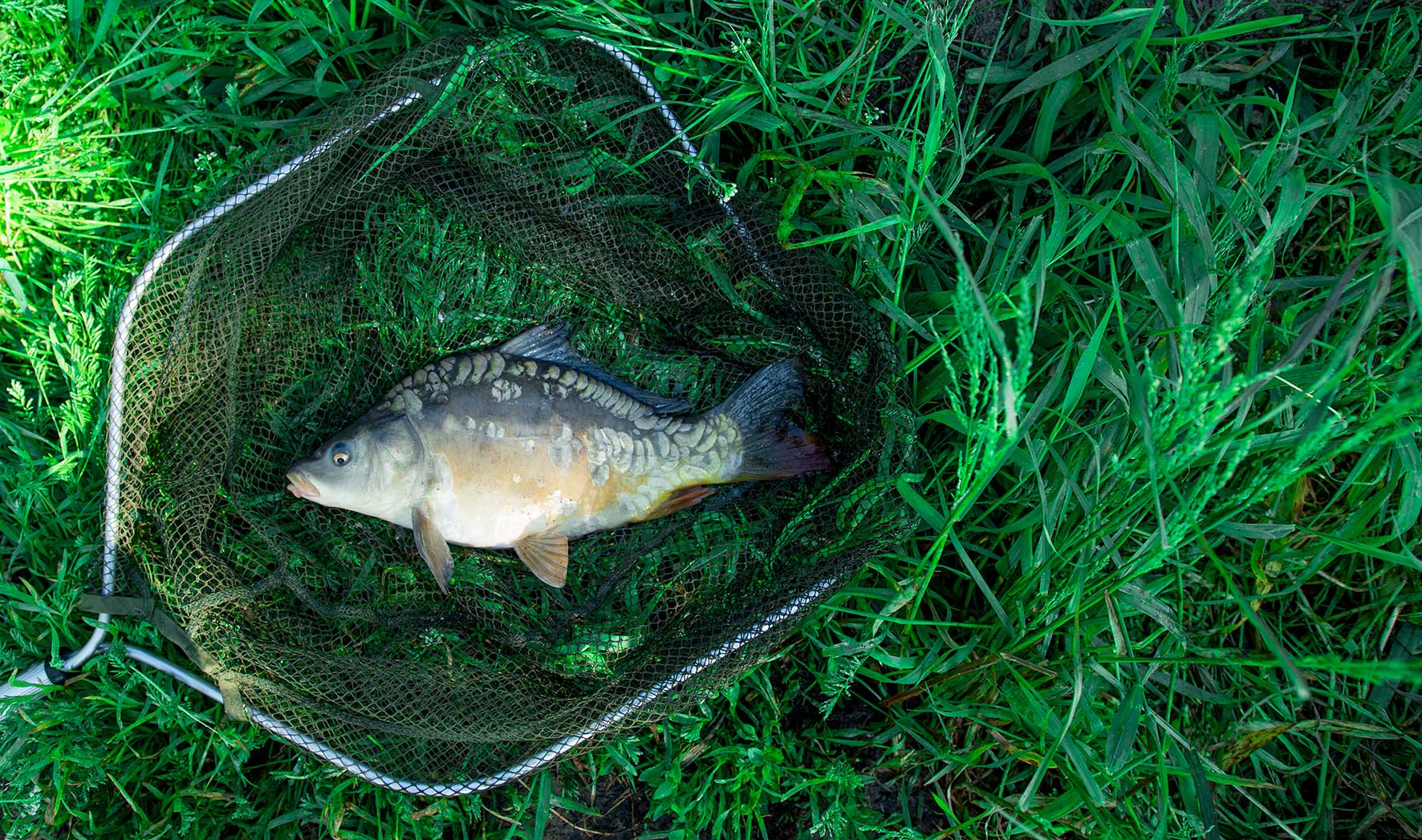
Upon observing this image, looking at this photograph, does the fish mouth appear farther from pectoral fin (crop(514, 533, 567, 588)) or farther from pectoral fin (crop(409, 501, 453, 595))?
pectoral fin (crop(514, 533, 567, 588))

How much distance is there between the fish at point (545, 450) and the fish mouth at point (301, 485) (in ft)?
0.30

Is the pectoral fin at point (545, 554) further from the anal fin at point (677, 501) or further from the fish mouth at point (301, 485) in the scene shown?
the fish mouth at point (301, 485)

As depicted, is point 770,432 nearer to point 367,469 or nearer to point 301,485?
point 367,469

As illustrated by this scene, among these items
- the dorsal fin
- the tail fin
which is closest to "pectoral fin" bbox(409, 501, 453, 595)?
the dorsal fin

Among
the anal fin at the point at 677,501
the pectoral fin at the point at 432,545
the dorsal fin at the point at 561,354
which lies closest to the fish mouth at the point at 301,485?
the pectoral fin at the point at 432,545

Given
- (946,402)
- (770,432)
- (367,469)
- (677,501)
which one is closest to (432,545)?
(367,469)

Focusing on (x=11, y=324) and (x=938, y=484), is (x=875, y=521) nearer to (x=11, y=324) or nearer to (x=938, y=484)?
(x=938, y=484)

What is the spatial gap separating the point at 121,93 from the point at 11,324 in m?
0.76

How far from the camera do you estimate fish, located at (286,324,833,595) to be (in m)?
2.42

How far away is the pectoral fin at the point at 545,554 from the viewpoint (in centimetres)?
248

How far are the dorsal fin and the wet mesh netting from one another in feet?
0.29

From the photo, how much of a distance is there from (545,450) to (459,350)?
1.35 ft

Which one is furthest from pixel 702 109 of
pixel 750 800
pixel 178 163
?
pixel 750 800

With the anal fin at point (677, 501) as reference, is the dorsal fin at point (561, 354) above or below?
A: above
